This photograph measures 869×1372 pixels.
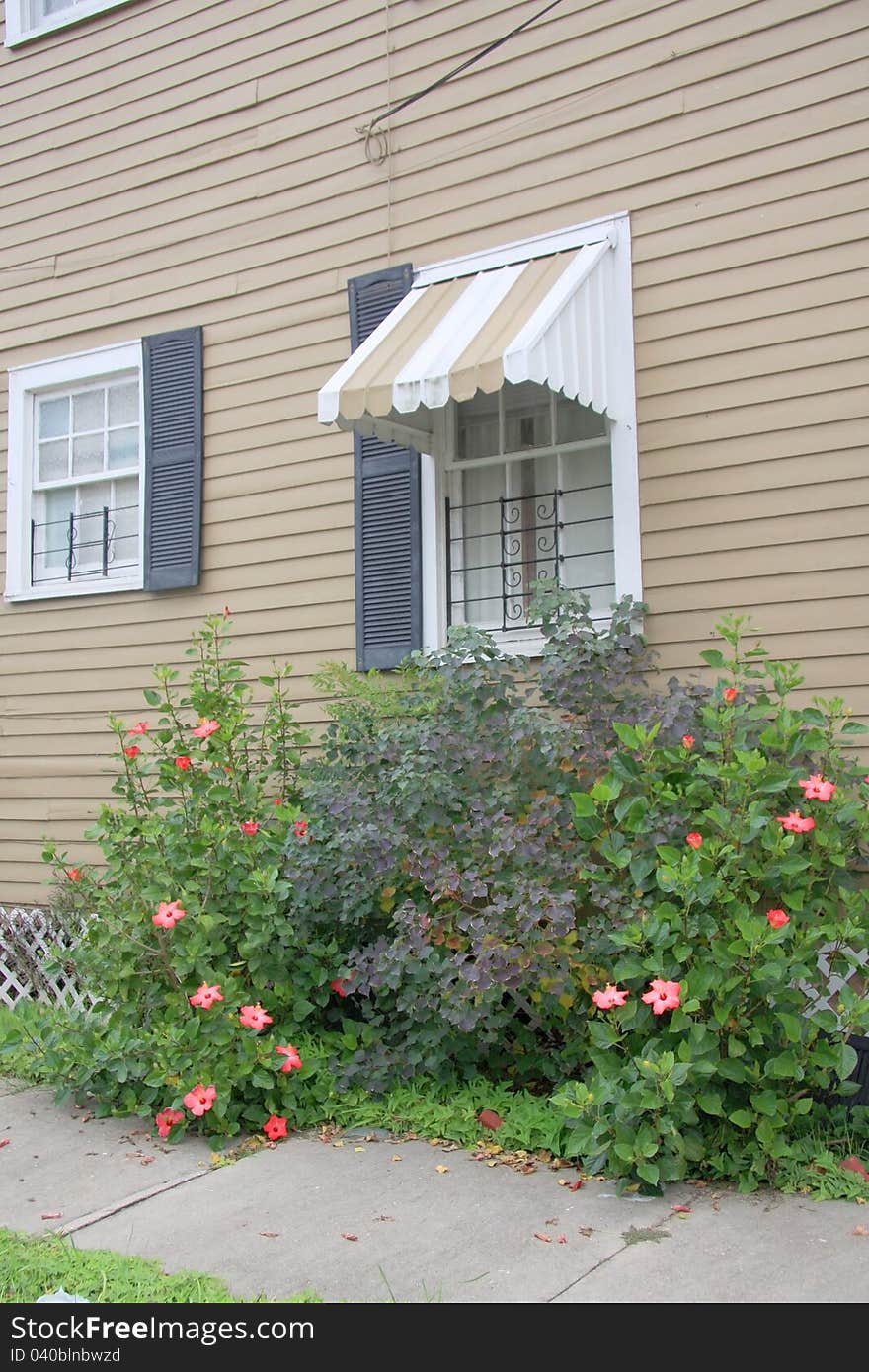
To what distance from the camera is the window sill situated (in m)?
7.59

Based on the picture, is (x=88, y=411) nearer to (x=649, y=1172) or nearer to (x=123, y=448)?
(x=123, y=448)

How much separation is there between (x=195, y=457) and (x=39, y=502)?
1.43 m

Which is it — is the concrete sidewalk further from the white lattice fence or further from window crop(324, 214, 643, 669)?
window crop(324, 214, 643, 669)

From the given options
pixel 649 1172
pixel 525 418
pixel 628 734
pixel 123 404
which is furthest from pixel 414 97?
pixel 649 1172

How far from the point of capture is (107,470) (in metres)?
7.88

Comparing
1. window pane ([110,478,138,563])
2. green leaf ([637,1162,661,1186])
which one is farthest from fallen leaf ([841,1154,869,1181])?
window pane ([110,478,138,563])

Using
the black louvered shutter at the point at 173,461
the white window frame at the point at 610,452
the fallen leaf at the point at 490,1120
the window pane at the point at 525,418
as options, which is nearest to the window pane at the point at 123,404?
the black louvered shutter at the point at 173,461

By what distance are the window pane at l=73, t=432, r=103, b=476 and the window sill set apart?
71 cm

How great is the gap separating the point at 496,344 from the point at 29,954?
433cm

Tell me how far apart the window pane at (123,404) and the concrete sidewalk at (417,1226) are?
14.6 ft

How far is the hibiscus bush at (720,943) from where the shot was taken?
13.8 feet

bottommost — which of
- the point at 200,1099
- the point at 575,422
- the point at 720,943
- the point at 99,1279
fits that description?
the point at 99,1279

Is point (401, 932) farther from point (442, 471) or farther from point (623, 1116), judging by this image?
point (442, 471)

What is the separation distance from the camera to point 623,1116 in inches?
167
